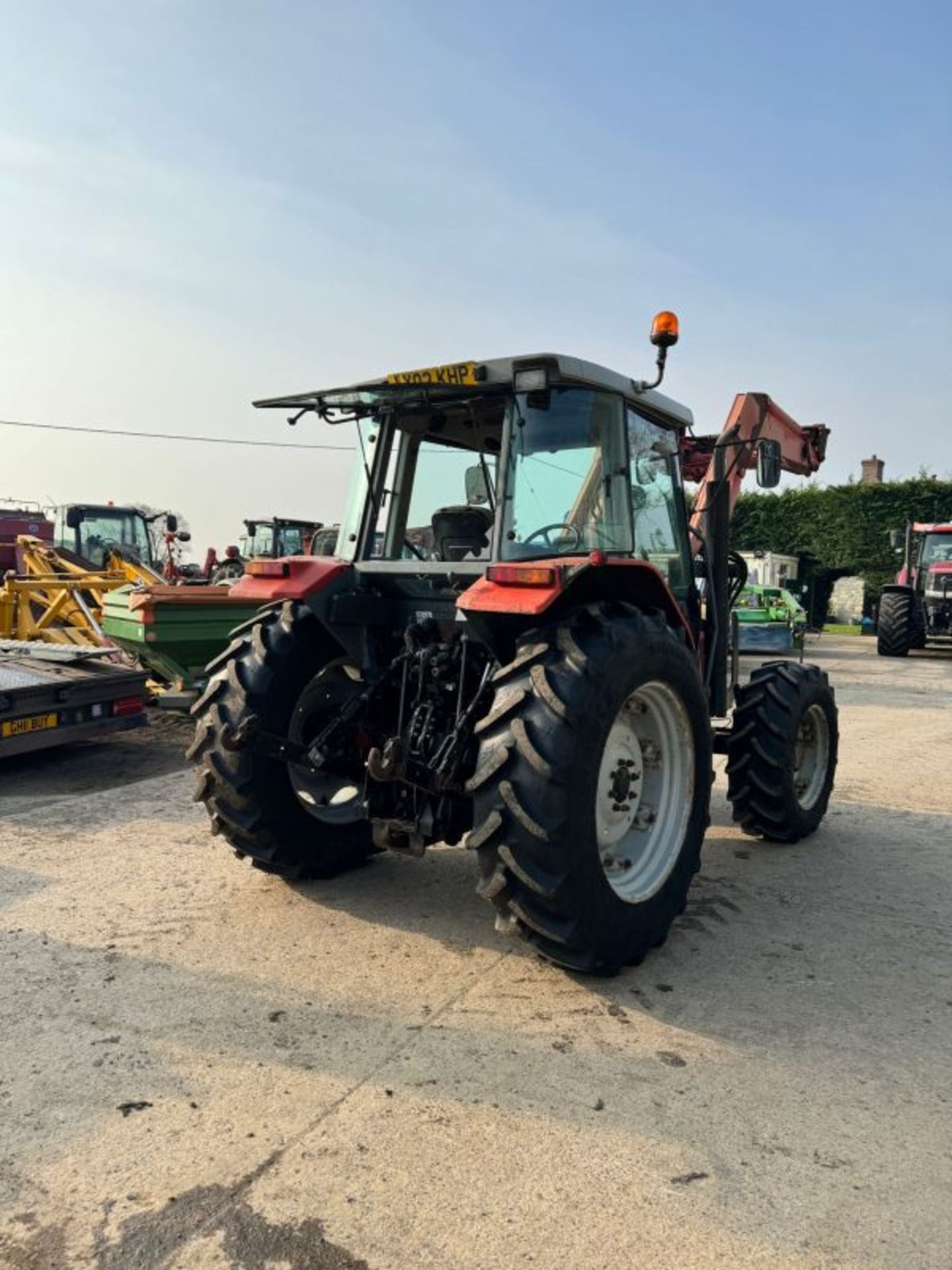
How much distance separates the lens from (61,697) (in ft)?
20.6

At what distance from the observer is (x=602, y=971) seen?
3084 millimetres

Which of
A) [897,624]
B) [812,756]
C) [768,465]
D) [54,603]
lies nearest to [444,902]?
[812,756]

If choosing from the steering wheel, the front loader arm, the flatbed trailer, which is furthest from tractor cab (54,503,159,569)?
the steering wheel

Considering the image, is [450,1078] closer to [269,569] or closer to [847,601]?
[269,569]

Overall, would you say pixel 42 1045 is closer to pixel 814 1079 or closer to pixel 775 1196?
pixel 775 1196

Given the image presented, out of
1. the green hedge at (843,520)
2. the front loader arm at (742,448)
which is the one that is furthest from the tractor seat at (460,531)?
the green hedge at (843,520)

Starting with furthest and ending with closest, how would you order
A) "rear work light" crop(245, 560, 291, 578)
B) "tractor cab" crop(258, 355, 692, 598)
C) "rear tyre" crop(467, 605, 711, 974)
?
"rear work light" crop(245, 560, 291, 578) < "tractor cab" crop(258, 355, 692, 598) < "rear tyre" crop(467, 605, 711, 974)

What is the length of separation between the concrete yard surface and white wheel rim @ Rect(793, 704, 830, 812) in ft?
2.55

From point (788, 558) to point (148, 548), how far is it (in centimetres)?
1638

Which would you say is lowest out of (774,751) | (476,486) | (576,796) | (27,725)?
(27,725)

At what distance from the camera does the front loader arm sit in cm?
501

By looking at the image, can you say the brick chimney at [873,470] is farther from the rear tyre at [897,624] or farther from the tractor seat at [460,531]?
the tractor seat at [460,531]

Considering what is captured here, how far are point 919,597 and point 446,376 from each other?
629 inches

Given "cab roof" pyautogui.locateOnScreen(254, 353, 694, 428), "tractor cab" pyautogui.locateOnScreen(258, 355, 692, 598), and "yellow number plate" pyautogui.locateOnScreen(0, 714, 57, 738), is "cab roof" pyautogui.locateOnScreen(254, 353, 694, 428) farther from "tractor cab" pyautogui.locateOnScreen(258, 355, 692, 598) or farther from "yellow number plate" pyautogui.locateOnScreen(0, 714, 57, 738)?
"yellow number plate" pyautogui.locateOnScreen(0, 714, 57, 738)
